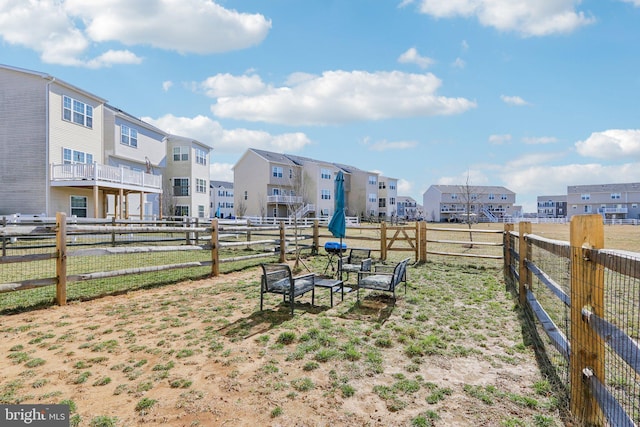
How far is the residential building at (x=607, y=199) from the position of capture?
68.7 m

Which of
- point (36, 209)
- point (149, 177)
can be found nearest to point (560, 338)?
point (36, 209)

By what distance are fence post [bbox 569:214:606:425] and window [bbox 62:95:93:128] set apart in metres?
25.3

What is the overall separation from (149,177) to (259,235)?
8912 mm

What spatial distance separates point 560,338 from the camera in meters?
3.99

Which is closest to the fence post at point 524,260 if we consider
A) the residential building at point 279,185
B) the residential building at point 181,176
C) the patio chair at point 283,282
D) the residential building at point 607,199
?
the patio chair at point 283,282

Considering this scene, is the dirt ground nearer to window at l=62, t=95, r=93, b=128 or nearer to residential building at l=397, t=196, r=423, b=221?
window at l=62, t=95, r=93, b=128

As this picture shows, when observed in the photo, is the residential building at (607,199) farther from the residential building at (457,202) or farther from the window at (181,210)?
the window at (181,210)

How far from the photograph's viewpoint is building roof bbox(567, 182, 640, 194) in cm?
6944

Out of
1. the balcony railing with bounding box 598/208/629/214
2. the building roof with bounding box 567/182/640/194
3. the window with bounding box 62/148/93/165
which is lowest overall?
the balcony railing with bounding box 598/208/629/214

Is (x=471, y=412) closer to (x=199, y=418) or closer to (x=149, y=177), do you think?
(x=199, y=418)

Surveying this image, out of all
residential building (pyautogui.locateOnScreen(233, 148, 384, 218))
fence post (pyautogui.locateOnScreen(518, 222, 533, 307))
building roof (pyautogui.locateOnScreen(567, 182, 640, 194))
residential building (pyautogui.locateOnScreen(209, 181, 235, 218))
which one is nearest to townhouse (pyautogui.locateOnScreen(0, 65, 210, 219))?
fence post (pyautogui.locateOnScreen(518, 222, 533, 307))

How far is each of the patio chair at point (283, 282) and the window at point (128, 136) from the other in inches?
952

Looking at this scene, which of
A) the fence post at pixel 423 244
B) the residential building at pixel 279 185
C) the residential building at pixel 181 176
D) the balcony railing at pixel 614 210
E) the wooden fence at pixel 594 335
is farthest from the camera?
the balcony railing at pixel 614 210

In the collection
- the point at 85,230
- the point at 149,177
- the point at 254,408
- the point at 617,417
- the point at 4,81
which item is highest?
the point at 4,81
